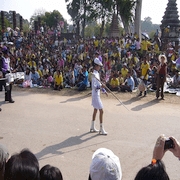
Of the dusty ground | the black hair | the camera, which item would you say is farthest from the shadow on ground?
the black hair

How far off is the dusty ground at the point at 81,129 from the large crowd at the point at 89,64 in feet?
5.45

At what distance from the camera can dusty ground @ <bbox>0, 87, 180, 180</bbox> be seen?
16.5ft

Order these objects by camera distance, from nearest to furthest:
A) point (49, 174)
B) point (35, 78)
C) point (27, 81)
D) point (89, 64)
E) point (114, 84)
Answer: point (49, 174) < point (114, 84) < point (27, 81) < point (35, 78) < point (89, 64)

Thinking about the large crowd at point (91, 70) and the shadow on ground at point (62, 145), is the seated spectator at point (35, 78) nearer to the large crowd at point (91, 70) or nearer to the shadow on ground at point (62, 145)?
the large crowd at point (91, 70)

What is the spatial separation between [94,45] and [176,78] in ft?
36.6

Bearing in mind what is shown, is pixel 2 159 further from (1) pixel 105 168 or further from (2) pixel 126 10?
(2) pixel 126 10

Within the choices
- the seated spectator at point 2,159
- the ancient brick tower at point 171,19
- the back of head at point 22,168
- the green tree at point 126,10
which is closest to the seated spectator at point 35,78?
the seated spectator at point 2,159

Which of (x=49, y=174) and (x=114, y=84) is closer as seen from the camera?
(x=49, y=174)

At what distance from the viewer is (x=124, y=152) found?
539 centimetres

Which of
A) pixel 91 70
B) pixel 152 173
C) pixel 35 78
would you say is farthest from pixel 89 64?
pixel 152 173

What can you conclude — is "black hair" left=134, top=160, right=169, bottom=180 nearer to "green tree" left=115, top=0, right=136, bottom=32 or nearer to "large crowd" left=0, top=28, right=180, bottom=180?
"large crowd" left=0, top=28, right=180, bottom=180

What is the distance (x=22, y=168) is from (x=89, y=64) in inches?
540

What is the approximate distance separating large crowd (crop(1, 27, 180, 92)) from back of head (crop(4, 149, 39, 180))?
26.0ft

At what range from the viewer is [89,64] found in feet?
51.9
